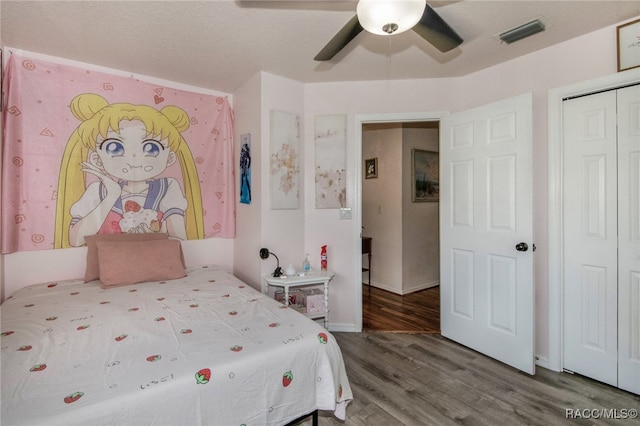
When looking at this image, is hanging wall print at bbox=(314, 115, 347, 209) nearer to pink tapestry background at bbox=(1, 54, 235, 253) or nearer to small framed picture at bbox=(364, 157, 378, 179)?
pink tapestry background at bbox=(1, 54, 235, 253)

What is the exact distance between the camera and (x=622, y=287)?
2.03 m

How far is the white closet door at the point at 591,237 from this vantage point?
2.06 meters

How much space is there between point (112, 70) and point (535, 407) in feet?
13.2

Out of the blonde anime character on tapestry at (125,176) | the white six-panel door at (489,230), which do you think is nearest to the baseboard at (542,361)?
the white six-panel door at (489,230)

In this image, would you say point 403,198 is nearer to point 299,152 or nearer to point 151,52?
point 299,152

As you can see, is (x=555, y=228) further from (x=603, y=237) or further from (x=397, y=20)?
(x=397, y=20)

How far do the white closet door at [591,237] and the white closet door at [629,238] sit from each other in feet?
0.10

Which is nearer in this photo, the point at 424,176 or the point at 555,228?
the point at 555,228

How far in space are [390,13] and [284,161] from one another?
1.79 metres

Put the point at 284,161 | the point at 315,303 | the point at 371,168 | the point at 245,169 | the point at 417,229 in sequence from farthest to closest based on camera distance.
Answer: the point at 371,168 < the point at 417,229 < the point at 245,169 < the point at 284,161 < the point at 315,303

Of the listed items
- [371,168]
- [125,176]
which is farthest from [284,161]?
[371,168]

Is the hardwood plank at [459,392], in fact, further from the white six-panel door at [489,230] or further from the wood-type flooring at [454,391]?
the white six-panel door at [489,230]

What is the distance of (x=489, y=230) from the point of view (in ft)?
8.20

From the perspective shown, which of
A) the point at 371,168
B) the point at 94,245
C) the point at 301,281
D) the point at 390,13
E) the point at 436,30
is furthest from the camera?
the point at 371,168
